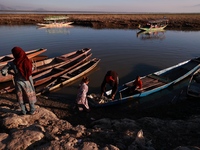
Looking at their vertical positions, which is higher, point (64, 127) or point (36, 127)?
point (36, 127)

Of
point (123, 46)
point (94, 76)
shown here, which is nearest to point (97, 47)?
point (123, 46)

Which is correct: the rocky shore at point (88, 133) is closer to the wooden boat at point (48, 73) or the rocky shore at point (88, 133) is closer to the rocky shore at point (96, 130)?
the rocky shore at point (96, 130)

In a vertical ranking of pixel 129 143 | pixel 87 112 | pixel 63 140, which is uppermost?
pixel 63 140

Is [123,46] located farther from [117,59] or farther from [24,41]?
[24,41]

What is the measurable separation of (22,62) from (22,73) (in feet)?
1.09

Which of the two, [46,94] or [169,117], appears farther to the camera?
[46,94]

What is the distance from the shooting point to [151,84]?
11008mm

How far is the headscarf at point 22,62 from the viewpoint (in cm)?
496

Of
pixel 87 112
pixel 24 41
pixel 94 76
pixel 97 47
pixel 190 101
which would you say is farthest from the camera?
Result: pixel 24 41

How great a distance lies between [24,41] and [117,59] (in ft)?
49.0

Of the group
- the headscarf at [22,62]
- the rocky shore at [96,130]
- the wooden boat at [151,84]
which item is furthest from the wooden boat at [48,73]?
the headscarf at [22,62]

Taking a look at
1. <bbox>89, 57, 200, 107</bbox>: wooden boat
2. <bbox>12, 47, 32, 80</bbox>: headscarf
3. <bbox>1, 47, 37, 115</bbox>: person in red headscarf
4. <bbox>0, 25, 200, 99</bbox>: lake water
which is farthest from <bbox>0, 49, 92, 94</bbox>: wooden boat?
<bbox>12, 47, 32, 80</bbox>: headscarf

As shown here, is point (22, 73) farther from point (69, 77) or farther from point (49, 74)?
point (49, 74)

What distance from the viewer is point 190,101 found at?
10.0 m
